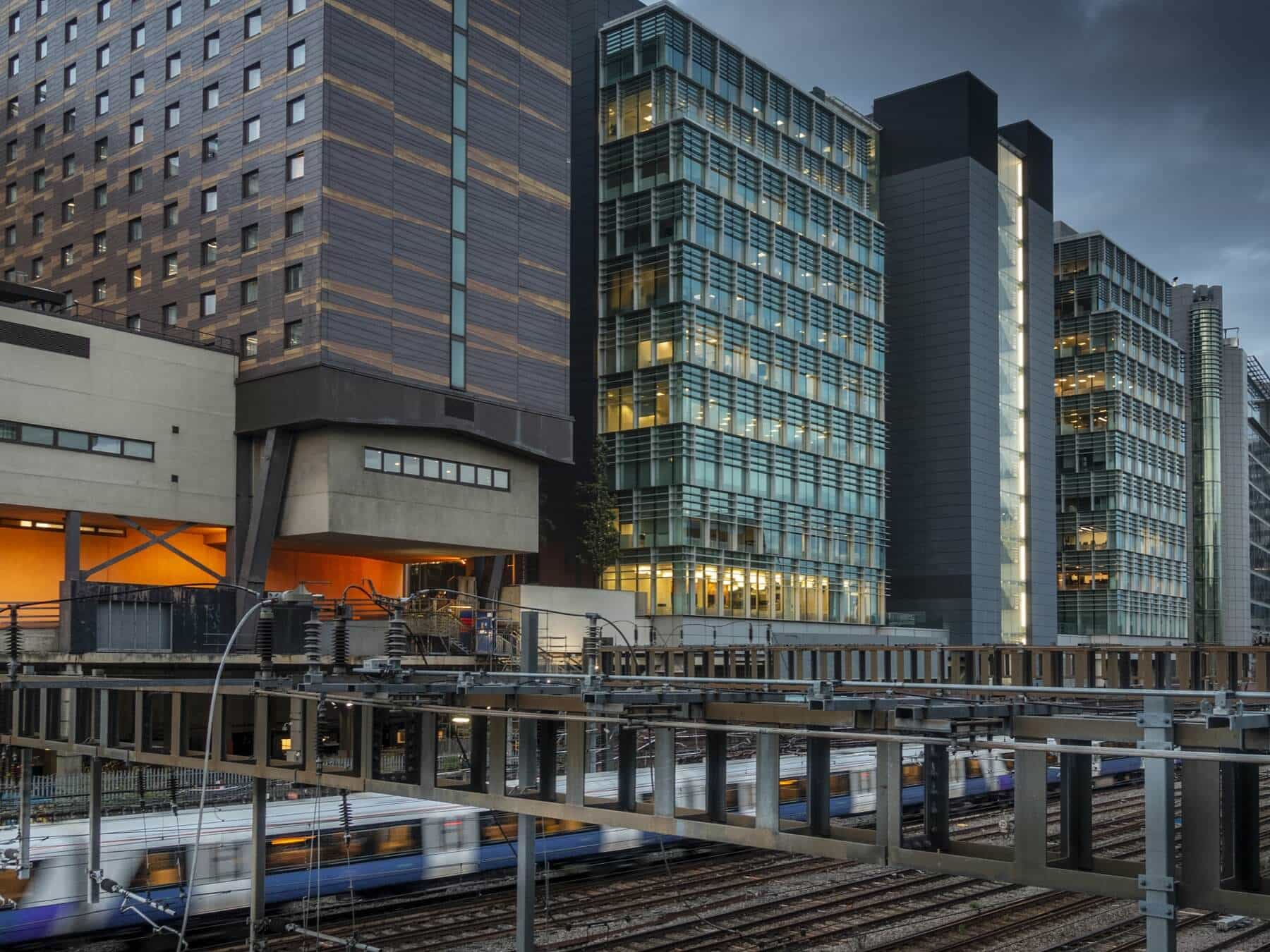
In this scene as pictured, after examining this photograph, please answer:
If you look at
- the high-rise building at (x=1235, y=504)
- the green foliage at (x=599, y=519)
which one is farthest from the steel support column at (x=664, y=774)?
the high-rise building at (x=1235, y=504)

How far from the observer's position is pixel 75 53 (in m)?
69.3

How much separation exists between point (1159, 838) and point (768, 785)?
15.2 feet

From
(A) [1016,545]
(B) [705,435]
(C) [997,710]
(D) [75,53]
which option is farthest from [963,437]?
(C) [997,710]

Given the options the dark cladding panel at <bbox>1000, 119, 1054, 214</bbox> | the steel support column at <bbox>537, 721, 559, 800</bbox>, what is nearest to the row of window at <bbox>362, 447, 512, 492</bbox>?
the steel support column at <bbox>537, 721, 559, 800</bbox>

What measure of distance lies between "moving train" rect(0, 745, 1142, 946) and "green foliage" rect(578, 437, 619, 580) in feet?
115

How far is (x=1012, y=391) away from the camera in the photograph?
103 metres

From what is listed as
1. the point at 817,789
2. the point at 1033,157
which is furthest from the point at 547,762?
the point at 1033,157

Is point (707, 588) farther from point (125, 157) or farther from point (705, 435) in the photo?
point (125, 157)

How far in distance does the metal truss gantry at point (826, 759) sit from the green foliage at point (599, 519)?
52737 mm

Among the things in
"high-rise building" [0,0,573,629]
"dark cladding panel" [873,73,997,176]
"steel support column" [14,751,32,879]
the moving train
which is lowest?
the moving train

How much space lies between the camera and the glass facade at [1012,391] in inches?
3942

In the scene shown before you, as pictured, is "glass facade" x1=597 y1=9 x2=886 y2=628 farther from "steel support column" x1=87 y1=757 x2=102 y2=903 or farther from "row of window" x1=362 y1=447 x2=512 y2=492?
"steel support column" x1=87 y1=757 x2=102 y2=903

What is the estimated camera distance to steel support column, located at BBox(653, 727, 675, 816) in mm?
15367

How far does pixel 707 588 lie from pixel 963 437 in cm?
2903
